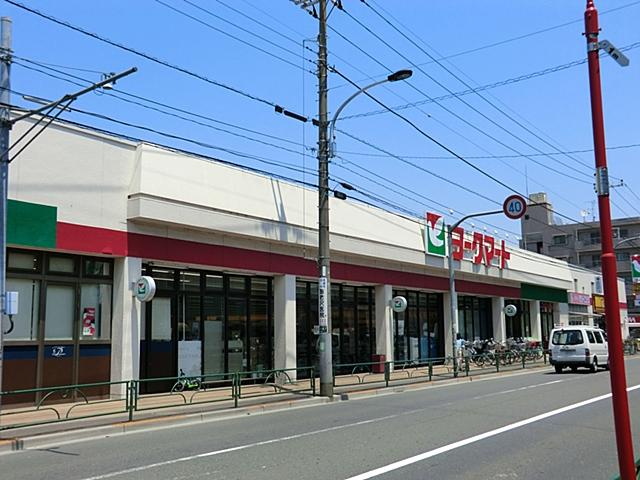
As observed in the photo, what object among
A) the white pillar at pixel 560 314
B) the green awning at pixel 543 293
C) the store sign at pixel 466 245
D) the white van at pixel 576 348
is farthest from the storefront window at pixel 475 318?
the white pillar at pixel 560 314

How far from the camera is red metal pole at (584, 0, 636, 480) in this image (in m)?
4.81

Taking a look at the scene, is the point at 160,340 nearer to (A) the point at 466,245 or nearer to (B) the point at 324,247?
(B) the point at 324,247

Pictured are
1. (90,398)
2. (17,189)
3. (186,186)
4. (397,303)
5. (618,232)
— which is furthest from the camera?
(618,232)

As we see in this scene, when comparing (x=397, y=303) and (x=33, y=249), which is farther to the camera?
(x=397, y=303)

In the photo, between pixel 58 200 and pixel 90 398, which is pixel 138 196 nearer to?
pixel 58 200

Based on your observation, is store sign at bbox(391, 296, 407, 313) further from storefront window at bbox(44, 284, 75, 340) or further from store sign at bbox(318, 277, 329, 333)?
storefront window at bbox(44, 284, 75, 340)

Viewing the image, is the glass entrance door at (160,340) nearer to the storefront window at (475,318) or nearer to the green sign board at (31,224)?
the green sign board at (31,224)

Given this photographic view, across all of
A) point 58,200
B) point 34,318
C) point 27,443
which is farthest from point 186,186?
point 27,443

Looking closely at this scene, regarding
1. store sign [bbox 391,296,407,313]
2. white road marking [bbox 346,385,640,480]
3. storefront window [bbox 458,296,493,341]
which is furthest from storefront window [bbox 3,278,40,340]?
storefront window [bbox 458,296,493,341]

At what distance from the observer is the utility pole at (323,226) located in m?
18.5

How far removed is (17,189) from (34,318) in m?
3.27

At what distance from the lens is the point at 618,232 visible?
82562 millimetres

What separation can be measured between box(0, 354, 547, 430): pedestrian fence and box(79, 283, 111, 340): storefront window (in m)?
1.45

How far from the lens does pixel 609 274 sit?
16.2ft
